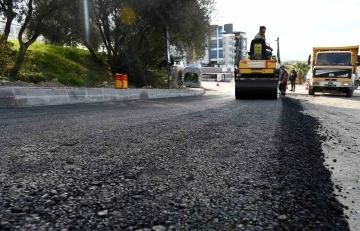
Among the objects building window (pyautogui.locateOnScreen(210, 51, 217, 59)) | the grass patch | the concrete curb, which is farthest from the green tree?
building window (pyautogui.locateOnScreen(210, 51, 217, 59))

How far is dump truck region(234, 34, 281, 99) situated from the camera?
12.1m

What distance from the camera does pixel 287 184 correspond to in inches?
76.9

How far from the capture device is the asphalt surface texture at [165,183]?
143 centimetres

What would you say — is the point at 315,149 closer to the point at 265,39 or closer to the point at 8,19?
the point at 265,39

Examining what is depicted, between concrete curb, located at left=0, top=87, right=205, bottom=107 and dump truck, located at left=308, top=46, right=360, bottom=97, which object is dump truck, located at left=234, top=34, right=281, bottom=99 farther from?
dump truck, located at left=308, top=46, right=360, bottom=97

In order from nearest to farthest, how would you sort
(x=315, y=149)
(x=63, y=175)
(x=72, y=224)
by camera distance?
(x=72, y=224) < (x=63, y=175) < (x=315, y=149)

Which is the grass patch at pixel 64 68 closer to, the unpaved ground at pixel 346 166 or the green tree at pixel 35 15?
the green tree at pixel 35 15

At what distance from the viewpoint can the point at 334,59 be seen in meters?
16.5

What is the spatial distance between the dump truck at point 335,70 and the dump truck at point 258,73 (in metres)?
5.21

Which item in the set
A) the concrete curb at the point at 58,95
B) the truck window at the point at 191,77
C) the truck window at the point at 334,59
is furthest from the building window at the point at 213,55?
the concrete curb at the point at 58,95

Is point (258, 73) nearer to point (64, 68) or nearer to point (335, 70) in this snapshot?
point (335, 70)

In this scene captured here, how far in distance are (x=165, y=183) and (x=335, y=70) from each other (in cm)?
1656

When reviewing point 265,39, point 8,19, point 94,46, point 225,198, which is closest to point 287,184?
point 225,198

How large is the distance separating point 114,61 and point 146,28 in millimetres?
2920
